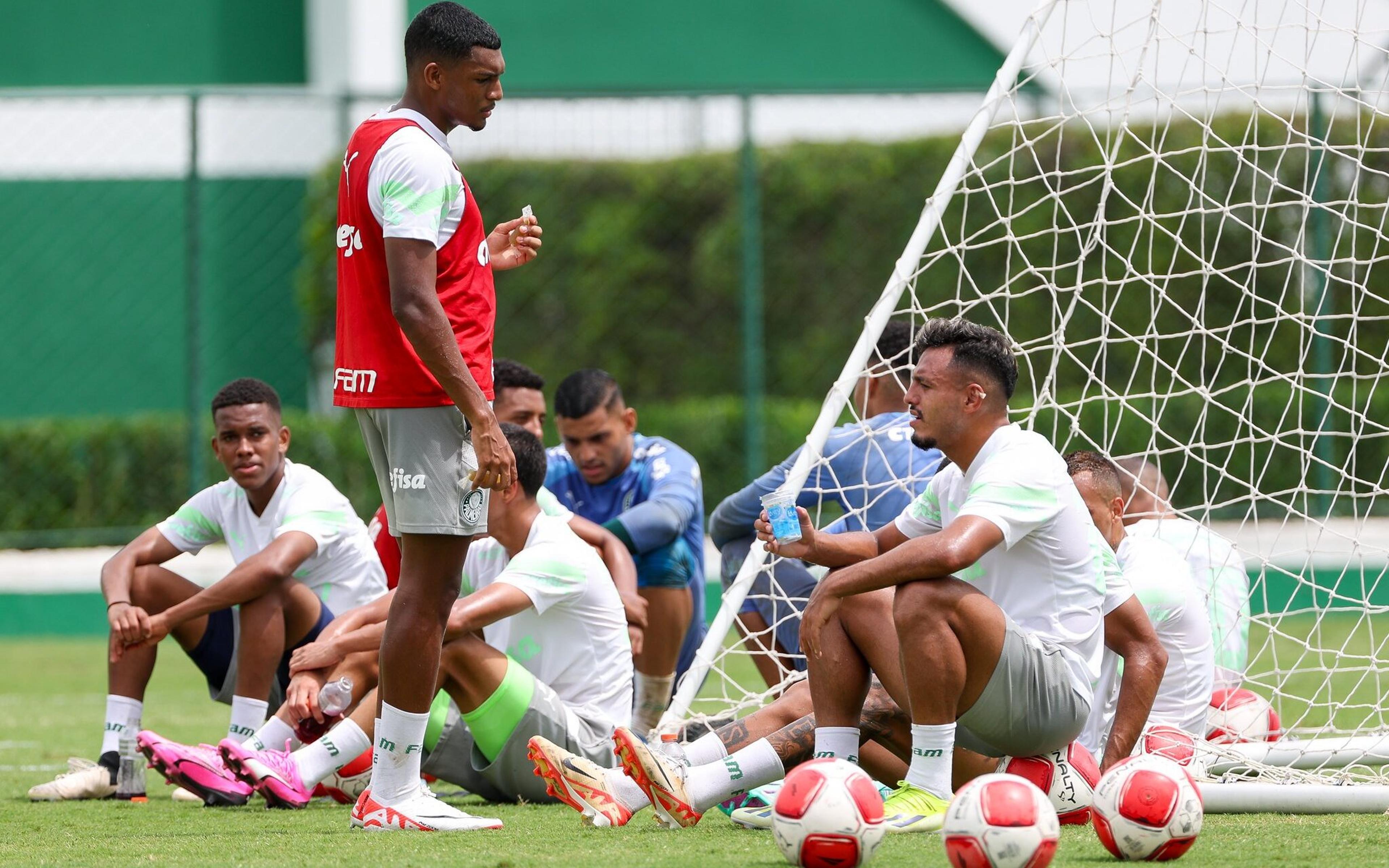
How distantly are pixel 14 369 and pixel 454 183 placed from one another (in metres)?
12.0

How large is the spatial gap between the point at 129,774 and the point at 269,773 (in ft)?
2.69

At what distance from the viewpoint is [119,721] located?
5.66m

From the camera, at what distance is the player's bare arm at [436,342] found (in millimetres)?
4059

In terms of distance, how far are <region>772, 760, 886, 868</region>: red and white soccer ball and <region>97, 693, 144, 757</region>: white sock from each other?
281 centimetres

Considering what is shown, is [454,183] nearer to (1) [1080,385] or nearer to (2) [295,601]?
(2) [295,601]

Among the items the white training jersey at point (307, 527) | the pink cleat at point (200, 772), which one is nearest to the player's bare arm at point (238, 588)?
the white training jersey at point (307, 527)

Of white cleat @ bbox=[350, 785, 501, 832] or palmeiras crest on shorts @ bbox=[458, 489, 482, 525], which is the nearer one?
palmeiras crest on shorts @ bbox=[458, 489, 482, 525]

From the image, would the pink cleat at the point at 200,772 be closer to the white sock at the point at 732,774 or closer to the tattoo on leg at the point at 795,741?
the white sock at the point at 732,774

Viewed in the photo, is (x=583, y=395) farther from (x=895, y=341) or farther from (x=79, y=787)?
(x=79, y=787)

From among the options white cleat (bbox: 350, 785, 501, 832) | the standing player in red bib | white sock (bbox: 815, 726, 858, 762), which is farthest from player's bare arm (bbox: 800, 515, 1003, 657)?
white cleat (bbox: 350, 785, 501, 832)

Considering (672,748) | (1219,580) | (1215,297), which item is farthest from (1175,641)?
(1215,297)

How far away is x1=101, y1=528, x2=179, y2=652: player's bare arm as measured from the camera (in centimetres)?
557

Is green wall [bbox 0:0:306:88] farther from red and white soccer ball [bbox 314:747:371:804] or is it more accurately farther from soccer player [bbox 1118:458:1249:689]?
soccer player [bbox 1118:458:1249:689]

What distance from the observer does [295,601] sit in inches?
226
